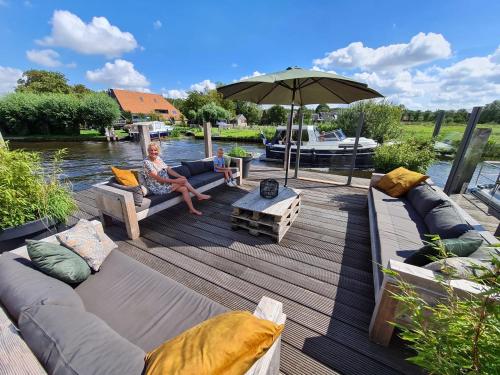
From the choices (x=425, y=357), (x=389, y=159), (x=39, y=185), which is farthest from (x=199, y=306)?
(x=389, y=159)

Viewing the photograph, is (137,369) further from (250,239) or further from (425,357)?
(250,239)

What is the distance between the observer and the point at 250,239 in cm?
272

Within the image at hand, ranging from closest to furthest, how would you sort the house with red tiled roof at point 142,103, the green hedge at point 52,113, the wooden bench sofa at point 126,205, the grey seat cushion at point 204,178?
the wooden bench sofa at point 126,205
the grey seat cushion at point 204,178
the green hedge at point 52,113
the house with red tiled roof at point 142,103

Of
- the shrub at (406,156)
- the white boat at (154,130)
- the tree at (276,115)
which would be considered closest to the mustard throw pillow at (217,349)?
the shrub at (406,156)

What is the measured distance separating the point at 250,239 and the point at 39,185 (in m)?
2.27

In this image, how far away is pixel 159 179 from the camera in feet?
9.92

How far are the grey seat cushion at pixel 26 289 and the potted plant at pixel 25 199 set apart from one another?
2.80ft

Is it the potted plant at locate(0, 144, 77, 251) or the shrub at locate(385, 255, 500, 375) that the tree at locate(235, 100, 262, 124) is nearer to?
the potted plant at locate(0, 144, 77, 251)

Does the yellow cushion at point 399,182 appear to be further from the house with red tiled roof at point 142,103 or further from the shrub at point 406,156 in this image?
the house with red tiled roof at point 142,103

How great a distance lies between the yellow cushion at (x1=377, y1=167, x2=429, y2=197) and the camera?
3.09 metres

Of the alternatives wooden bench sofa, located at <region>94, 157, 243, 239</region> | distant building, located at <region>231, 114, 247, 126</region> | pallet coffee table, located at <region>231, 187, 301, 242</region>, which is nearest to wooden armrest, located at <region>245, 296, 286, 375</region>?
pallet coffee table, located at <region>231, 187, 301, 242</region>

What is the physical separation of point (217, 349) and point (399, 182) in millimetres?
3447

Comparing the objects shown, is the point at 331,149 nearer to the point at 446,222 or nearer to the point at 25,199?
the point at 446,222

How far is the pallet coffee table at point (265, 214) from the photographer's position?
2602 mm
